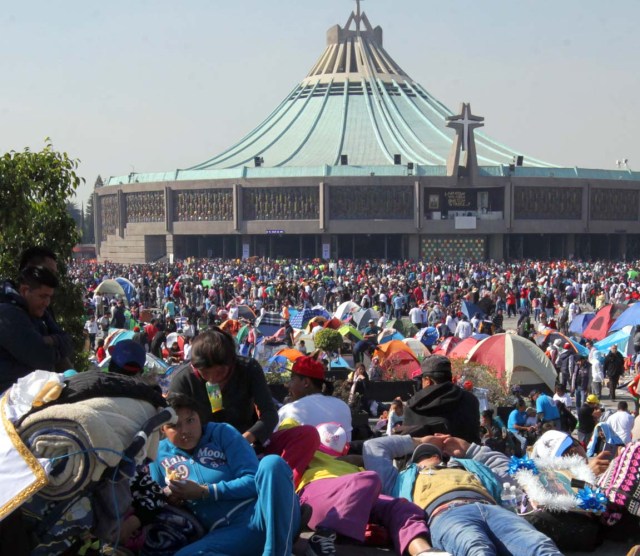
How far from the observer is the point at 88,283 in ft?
97.0

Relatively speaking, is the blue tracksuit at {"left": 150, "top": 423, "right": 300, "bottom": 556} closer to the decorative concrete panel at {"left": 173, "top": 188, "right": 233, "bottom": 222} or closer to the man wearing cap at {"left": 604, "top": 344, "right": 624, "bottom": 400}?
the man wearing cap at {"left": 604, "top": 344, "right": 624, "bottom": 400}

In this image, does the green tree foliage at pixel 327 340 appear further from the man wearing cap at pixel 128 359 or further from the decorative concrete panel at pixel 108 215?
the decorative concrete panel at pixel 108 215

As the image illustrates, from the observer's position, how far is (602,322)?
59.0 ft

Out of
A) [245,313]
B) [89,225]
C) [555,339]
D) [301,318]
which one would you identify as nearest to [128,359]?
[555,339]

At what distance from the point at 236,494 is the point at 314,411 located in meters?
1.49

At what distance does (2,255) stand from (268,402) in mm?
2997

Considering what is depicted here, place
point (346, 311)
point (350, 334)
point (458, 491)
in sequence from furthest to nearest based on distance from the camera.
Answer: point (346, 311), point (350, 334), point (458, 491)

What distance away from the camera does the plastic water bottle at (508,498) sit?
4.63 metres

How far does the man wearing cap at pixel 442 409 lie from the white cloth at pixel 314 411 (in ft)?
1.32

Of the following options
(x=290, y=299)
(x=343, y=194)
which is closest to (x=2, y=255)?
(x=290, y=299)

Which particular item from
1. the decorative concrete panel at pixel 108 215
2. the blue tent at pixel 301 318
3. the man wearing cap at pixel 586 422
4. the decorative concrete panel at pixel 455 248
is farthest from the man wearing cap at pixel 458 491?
the decorative concrete panel at pixel 108 215

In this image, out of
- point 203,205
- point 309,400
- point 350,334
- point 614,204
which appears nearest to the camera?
point 309,400

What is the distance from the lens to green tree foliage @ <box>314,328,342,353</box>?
1373 cm

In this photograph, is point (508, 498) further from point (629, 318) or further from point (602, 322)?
point (602, 322)
